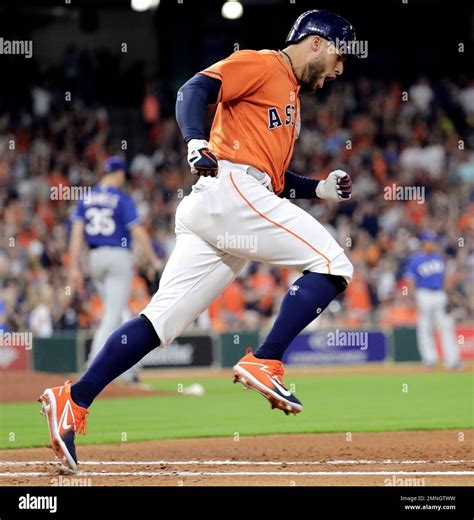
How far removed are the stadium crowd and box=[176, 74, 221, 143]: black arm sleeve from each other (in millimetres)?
12783

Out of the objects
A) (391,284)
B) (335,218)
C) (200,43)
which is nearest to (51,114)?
(200,43)

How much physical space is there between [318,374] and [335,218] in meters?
5.16

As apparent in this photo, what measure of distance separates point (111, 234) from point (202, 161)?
6552 mm

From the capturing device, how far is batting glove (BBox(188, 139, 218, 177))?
487 cm

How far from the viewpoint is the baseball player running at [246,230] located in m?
5.31

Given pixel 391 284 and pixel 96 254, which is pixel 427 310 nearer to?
pixel 391 284

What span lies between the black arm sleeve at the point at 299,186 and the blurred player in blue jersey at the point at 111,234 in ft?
16.8
